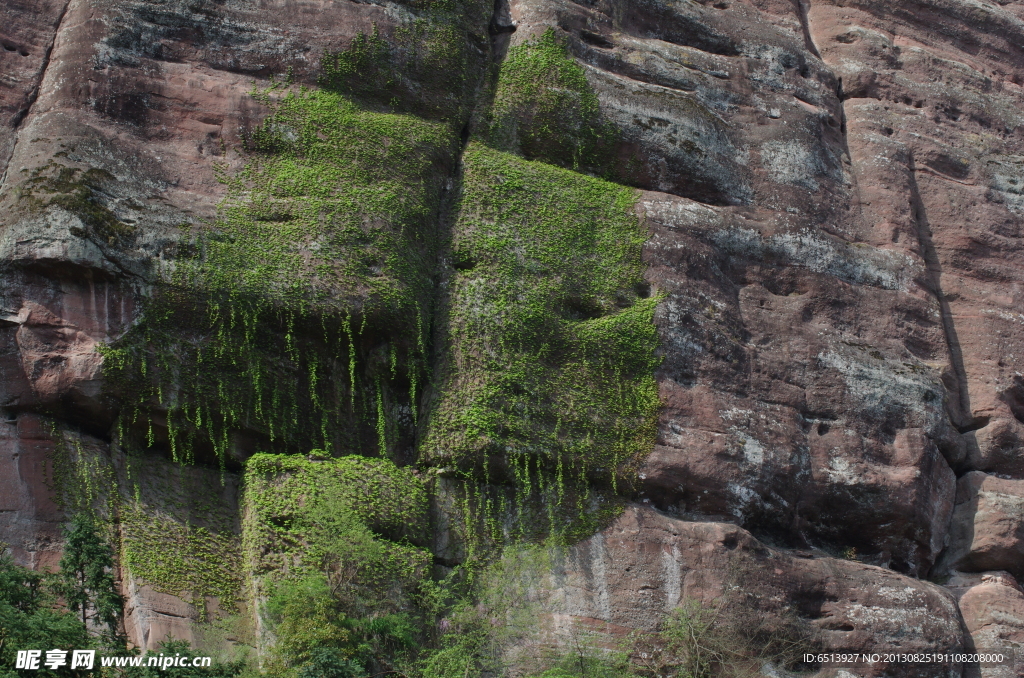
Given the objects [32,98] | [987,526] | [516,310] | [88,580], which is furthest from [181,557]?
[987,526]

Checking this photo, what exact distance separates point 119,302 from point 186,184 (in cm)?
170

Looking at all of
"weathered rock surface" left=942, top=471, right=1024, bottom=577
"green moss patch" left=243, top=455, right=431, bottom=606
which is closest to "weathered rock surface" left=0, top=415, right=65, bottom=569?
A: "green moss patch" left=243, top=455, right=431, bottom=606

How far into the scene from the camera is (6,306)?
35.3ft

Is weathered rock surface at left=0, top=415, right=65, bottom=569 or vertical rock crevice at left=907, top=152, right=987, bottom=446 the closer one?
weathered rock surface at left=0, top=415, right=65, bottom=569

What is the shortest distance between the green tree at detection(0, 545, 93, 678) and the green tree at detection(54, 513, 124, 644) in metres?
0.28

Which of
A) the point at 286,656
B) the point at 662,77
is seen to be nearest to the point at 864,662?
the point at 286,656

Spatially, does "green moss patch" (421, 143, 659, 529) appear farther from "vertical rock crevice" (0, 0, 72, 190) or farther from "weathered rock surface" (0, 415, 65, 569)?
"vertical rock crevice" (0, 0, 72, 190)

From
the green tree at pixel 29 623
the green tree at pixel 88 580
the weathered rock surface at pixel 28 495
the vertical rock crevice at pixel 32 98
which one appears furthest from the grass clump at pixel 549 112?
the green tree at pixel 29 623

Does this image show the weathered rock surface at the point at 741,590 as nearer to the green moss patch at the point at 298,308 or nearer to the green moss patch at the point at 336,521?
the green moss patch at the point at 336,521

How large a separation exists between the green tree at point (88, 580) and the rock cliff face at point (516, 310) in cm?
37

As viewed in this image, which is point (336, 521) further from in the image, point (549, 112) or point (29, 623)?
point (549, 112)

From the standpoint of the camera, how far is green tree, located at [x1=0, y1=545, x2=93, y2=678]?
8.46m

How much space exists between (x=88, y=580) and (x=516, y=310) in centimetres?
512

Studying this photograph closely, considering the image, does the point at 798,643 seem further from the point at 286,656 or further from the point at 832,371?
the point at 286,656
